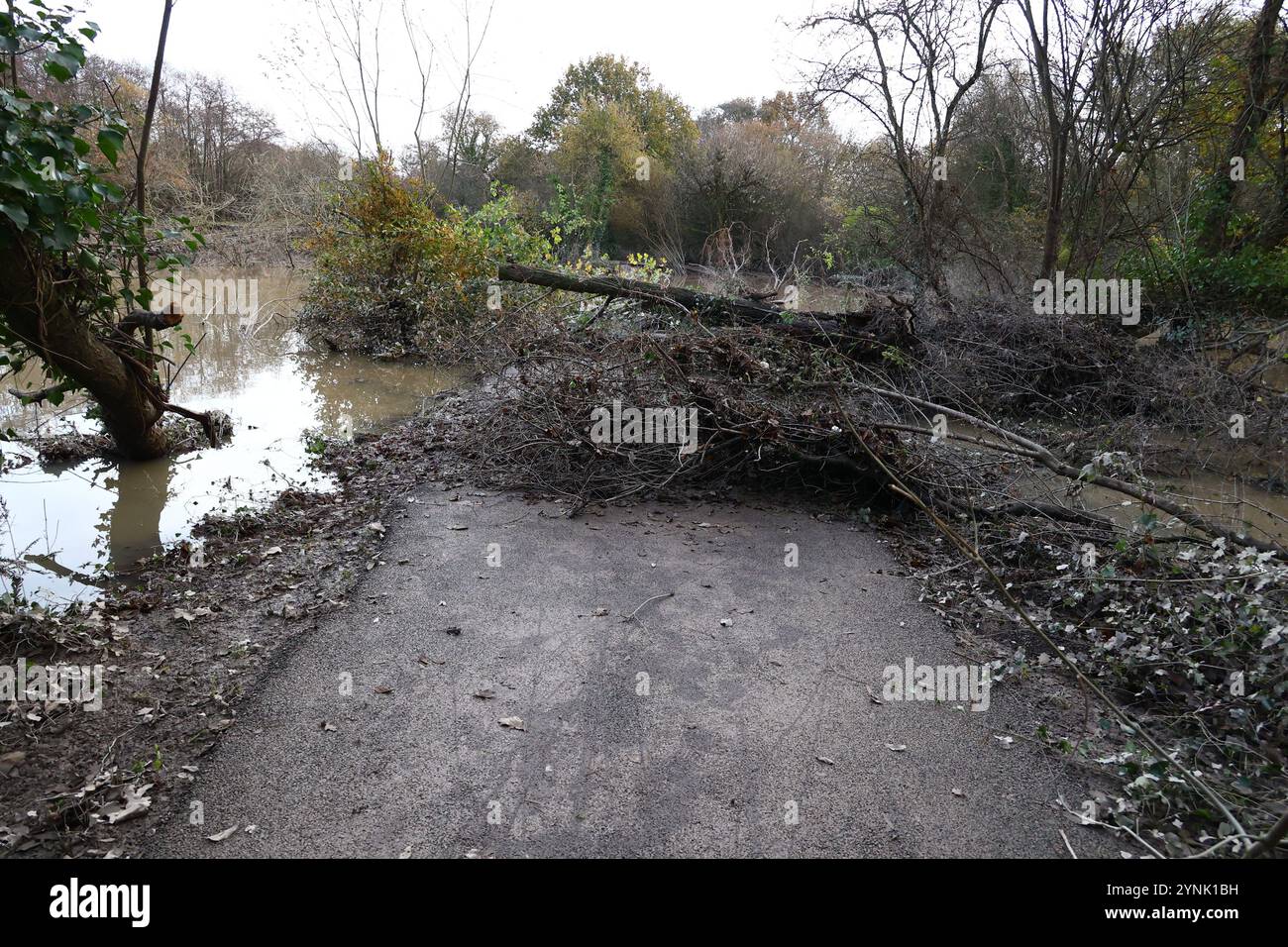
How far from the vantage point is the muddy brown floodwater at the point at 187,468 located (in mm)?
5590

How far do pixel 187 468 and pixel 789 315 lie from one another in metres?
7.11

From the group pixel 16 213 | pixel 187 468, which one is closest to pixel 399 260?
pixel 187 468

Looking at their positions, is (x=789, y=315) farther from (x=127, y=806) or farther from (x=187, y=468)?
(x=127, y=806)

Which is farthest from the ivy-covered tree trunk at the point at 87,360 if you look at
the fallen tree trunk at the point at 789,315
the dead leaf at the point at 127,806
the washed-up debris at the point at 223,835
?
the fallen tree trunk at the point at 789,315

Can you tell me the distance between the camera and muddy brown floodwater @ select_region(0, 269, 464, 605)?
5.59 m

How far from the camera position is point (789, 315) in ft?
32.1

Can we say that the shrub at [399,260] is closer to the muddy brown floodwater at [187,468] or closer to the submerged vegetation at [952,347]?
the submerged vegetation at [952,347]

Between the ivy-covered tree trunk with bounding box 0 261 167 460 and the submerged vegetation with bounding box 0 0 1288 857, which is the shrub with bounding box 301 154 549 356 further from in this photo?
the ivy-covered tree trunk with bounding box 0 261 167 460

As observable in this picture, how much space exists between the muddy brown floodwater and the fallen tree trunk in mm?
3073

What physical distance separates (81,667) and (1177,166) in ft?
50.8

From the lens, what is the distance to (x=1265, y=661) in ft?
11.2

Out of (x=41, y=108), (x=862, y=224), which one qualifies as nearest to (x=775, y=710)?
(x=41, y=108)

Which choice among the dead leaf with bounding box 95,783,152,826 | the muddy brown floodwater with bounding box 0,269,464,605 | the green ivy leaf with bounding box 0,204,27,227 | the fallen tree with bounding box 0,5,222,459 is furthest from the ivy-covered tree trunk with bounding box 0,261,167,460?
the dead leaf with bounding box 95,783,152,826

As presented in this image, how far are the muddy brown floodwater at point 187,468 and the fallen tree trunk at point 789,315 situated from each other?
307cm
